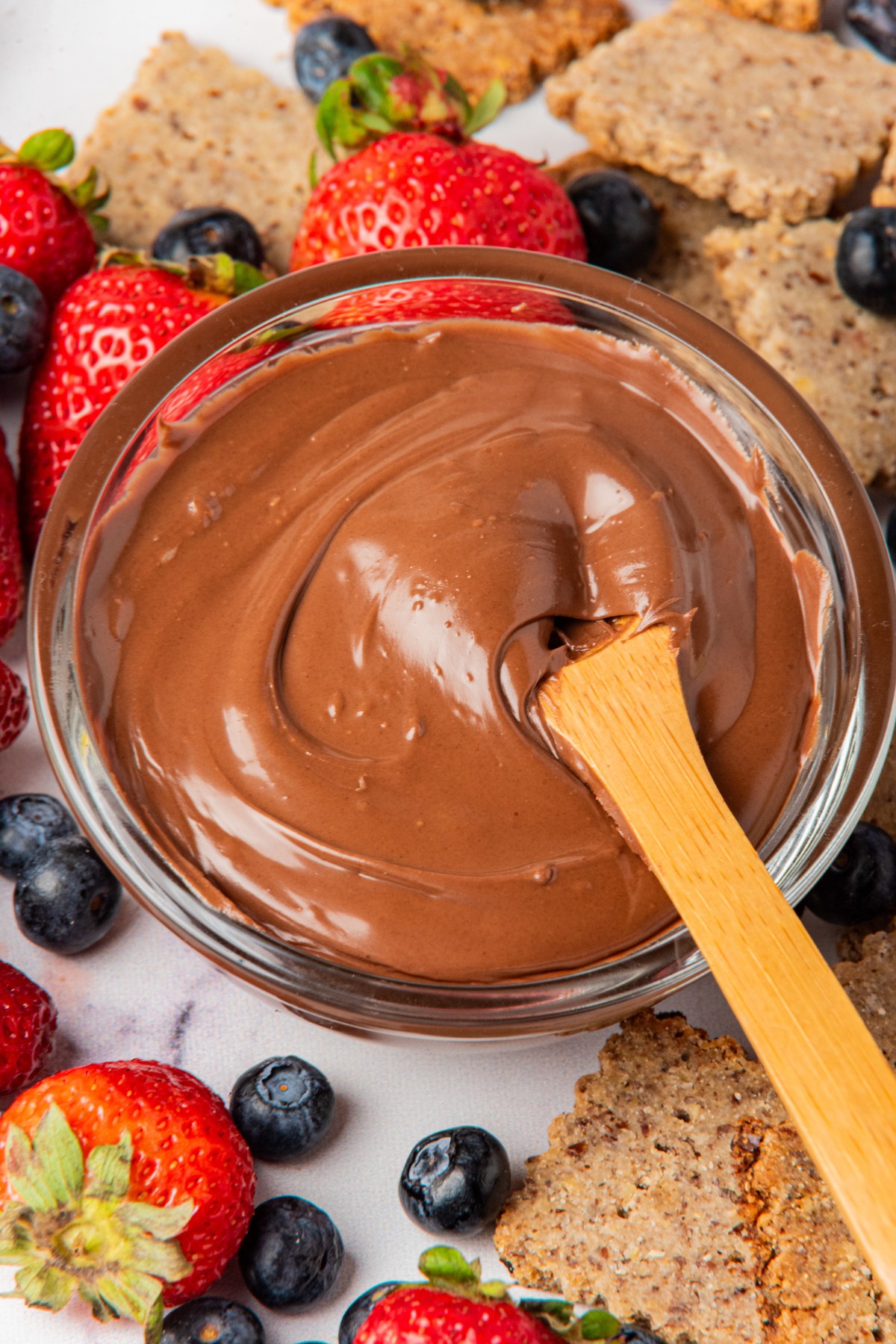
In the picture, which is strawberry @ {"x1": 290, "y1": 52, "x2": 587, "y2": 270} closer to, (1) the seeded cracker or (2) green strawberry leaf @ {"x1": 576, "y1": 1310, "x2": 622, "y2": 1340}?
(1) the seeded cracker

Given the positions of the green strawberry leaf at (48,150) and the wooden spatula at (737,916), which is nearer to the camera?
the wooden spatula at (737,916)

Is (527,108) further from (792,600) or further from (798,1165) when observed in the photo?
(798,1165)

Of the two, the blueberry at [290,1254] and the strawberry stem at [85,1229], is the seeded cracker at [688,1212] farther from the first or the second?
the strawberry stem at [85,1229]

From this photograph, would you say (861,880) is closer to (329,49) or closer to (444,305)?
(444,305)

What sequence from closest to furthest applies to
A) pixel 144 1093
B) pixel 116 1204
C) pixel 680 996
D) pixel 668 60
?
pixel 116 1204 → pixel 144 1093 → pixel 680 996 → pixel 668 60

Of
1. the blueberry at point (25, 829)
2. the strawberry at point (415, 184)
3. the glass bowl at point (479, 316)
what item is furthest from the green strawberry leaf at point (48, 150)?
the blueberry at point (25, 829)

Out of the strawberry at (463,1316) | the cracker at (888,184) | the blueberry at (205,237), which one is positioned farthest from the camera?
the cracker at (888,184)

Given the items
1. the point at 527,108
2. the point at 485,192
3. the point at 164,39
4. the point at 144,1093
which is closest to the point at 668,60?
the point at 527,108
